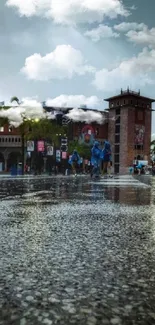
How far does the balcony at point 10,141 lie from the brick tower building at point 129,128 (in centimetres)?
2636

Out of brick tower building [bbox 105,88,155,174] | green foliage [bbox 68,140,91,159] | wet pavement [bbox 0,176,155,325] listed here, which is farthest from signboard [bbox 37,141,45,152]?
wet pavement [bbox 0,176,155,325]

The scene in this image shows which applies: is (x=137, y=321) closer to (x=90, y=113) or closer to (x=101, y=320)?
(x=101, y=320)

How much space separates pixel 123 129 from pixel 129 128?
153 centimetres

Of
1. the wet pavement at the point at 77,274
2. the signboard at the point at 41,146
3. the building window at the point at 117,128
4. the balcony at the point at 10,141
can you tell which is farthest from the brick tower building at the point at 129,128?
the wet pavement at the point at 77,274

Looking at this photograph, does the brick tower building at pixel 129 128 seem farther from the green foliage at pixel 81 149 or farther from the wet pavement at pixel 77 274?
the wet pavement at pixel 77 274

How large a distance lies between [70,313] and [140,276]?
0.75 meters

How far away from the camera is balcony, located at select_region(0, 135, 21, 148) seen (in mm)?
83875

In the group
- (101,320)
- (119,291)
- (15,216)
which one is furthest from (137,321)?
(15,216)

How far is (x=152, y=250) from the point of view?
3.14m

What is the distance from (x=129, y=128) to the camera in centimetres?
9681

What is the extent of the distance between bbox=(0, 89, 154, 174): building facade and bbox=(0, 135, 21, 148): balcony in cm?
1305

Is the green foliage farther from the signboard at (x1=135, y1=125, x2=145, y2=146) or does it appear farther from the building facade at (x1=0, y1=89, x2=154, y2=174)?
the signboard at (x1=135, y1=125, x2=145, y2=146)

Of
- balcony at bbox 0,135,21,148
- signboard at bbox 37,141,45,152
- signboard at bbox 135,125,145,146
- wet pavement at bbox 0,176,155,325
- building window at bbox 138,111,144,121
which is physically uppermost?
building window at bbox 138,111,144,121

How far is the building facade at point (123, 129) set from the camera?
316ft
